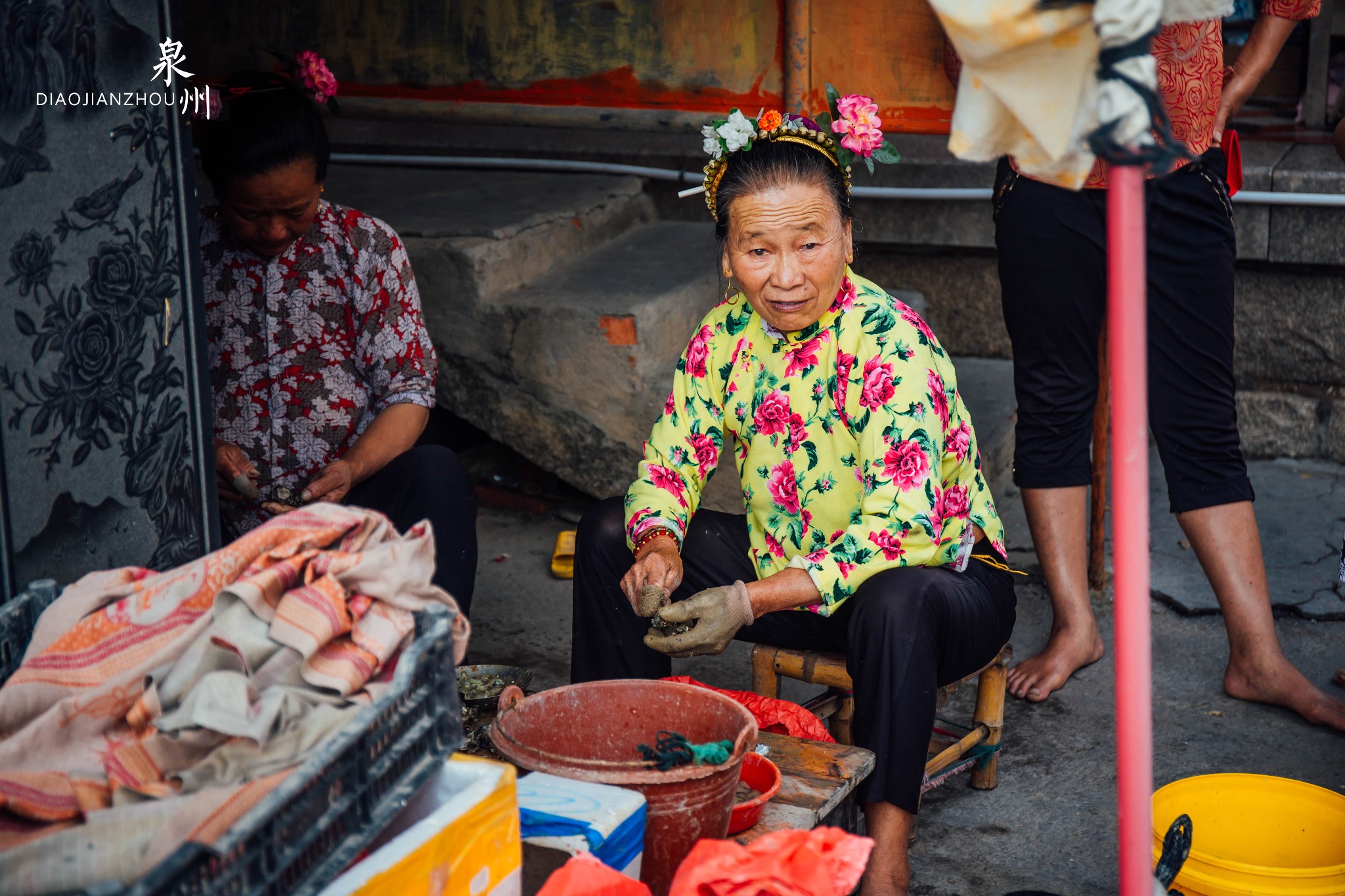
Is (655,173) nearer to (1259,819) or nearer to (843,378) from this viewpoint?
(843,378)

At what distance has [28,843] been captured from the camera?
1.31m

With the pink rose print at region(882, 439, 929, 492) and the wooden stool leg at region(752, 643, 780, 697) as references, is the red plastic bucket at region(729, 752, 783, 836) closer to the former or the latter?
the wooden stool leg at region(752, 643, 780, 697)

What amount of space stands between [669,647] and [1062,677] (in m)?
1.35

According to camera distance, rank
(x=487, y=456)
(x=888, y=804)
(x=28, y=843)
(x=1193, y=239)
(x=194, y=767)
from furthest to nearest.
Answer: (x=487, y=456) < (x=1193, y=239) < (x=888, y=804) < (x=194, y=767) < (x=28, y=843)

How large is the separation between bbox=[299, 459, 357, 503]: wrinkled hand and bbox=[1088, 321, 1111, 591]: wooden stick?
2079mm

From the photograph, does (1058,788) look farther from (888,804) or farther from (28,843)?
(28,843)

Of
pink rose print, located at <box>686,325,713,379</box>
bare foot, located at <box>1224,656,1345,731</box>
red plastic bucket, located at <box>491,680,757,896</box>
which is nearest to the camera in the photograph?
red plastic bucket, located at <box>491,680,757,896</box>

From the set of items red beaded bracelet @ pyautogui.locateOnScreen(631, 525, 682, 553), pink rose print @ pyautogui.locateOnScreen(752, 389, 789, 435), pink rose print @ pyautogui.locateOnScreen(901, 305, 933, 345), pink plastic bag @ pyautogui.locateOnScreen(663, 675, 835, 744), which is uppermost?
pink rose print @ pyautogui.locateOnScreen(901, 305, 933, 345)

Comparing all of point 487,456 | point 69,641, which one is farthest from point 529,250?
point 69,641

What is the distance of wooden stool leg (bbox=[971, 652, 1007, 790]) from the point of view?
2807 mm

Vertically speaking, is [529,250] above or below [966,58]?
below

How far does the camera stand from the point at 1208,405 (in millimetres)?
3174

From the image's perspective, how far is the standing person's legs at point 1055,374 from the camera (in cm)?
316

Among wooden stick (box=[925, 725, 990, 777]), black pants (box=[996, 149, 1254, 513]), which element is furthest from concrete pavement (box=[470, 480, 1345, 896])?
black pants (box=[996, 149, 1254, 513])
